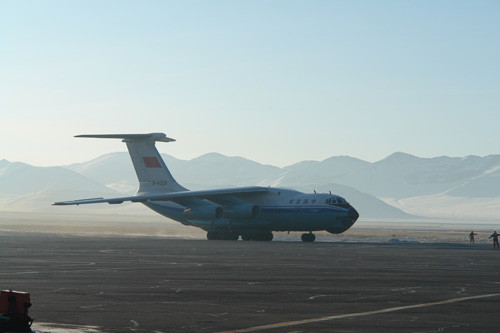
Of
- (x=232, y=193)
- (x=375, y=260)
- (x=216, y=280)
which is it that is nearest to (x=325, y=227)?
(x=232, y=193)

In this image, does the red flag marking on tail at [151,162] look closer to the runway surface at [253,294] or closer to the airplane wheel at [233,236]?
the airplane wheel at [233,236]

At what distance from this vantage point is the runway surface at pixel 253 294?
1394 centimetres

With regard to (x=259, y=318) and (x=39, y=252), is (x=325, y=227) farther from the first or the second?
(x=259, y=318)

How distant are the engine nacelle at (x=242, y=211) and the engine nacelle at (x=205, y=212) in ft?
1.72

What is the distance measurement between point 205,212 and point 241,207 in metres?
2.63

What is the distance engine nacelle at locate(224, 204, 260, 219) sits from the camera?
54.8 meters

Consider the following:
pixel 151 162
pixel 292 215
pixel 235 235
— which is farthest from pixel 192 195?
pixel 151 162

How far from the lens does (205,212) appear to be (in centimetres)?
5584

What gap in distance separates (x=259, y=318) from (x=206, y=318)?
968 millimetres

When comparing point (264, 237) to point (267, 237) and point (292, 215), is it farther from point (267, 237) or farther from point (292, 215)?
point (292, 215)

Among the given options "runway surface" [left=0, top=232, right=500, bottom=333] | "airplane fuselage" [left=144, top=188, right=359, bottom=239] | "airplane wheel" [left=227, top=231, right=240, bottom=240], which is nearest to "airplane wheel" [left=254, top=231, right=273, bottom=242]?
"airplane fuselage" [left=144, top=188, right=359, bottom=239]

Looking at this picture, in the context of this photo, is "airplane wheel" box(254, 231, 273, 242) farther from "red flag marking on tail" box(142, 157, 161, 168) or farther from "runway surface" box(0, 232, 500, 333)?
"runway surface" box(0, 232, 500, 333)

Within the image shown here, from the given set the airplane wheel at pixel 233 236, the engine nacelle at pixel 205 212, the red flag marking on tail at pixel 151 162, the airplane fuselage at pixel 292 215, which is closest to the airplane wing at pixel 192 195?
the engine nacelle at pixel 205 212

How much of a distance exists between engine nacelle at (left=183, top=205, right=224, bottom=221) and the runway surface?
23.3 meters
